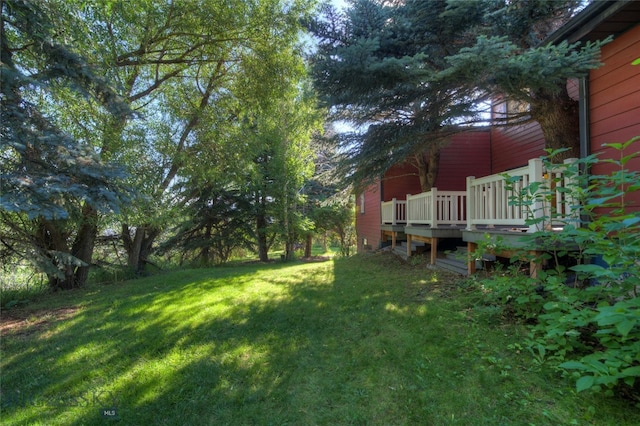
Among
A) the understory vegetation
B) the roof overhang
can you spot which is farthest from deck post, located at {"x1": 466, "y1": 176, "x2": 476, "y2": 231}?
the roof overhang

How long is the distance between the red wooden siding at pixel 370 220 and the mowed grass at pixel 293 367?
282 inches

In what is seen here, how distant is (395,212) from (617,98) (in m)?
6.29

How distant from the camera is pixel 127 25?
5461 millimetres

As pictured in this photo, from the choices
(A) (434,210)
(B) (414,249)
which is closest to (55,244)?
(A) (434,210)

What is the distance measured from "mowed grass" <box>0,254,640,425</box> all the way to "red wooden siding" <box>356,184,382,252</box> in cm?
715

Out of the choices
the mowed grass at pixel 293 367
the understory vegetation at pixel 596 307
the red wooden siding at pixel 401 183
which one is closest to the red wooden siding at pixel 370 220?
the red wooden siding at pixel 401 183

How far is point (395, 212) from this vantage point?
384 inches

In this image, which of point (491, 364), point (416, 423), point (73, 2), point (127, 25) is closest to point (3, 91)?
point (73, 2)

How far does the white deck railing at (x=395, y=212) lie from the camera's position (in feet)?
32.1

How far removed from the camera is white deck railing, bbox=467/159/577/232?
12.4 ft

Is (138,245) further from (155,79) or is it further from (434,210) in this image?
(434,210)

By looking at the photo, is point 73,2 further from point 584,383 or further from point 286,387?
point 584,383

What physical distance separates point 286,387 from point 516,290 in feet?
8.66

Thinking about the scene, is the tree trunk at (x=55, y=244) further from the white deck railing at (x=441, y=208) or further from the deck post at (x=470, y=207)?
the deck post at (x=470, y=207)
